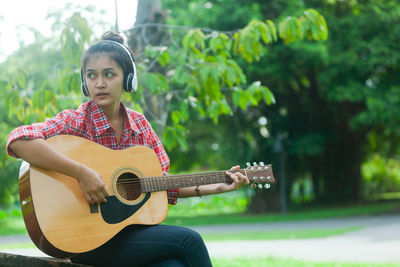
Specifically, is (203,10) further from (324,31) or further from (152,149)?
(152,149)

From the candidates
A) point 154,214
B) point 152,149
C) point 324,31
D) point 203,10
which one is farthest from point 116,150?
point 203,10

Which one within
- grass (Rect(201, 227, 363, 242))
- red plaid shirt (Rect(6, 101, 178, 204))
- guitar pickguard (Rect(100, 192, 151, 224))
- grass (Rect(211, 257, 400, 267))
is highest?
red plaid shirt (Rect(6, 101, 178, 204))

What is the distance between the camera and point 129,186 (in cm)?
266

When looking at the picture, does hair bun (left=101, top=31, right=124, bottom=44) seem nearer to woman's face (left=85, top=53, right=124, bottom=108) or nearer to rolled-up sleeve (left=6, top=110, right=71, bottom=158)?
woman's face (left=85, top=53, right=124, bottom=108)

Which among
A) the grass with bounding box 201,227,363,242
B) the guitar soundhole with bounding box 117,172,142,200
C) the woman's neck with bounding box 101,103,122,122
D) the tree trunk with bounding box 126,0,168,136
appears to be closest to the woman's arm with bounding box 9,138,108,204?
the guitar soundhole with bounding box 117,172,142,200

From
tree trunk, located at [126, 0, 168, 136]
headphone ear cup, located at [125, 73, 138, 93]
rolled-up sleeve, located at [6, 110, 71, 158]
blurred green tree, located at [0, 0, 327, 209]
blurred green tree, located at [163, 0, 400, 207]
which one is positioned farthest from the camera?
blurred green tree, located at [163, 0, 400, 207]

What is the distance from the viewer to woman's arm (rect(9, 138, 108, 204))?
234 cm

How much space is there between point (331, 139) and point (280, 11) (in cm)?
557

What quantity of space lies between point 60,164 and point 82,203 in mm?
223

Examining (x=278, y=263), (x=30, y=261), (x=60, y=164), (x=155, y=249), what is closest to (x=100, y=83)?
(x=60, y=164)

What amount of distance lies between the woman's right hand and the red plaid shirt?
0.26 meters

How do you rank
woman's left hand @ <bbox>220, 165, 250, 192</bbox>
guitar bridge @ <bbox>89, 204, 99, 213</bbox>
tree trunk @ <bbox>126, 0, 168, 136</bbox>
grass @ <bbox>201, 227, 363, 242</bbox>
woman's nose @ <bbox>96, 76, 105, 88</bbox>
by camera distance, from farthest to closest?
grass @ <bbox>201, 227, 363, 242</bbox> < tree trunk @ <bbox>126, 0, 168, 136</bbox> < woman's left hand @ <bbox>220, 165, 250, 192</bbox> < woman's nose @ <bbox>96, 76, 105, 88</bbox> < guitar bridge @ <bbox>89, 204, 99, 213</bbox>

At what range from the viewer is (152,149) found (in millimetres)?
2773

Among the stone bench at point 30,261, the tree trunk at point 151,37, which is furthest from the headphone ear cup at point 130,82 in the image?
the tree trunk at point 151,37
